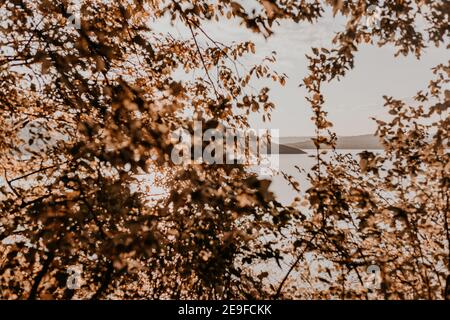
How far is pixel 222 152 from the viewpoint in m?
2.40

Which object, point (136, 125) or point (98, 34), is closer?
point (136, 125)

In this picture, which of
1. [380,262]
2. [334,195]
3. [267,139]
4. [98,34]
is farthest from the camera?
[267,139]

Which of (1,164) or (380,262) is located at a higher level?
(1,164)

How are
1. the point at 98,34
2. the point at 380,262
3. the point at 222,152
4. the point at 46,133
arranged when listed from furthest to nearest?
the point at 46,133 < the point at 380,262 < the point at 98,34 < the point at 222,152

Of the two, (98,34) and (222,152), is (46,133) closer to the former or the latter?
(98,34)

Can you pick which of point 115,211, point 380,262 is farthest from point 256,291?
point 115,211

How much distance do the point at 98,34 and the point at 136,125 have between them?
3.70ft

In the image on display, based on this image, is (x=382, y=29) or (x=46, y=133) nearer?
(x=382, y=29)

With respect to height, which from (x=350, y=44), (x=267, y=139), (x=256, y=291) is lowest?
(x=256, y=291)

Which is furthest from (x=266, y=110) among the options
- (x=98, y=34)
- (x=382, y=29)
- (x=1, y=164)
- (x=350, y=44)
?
(x=1, y=164)
